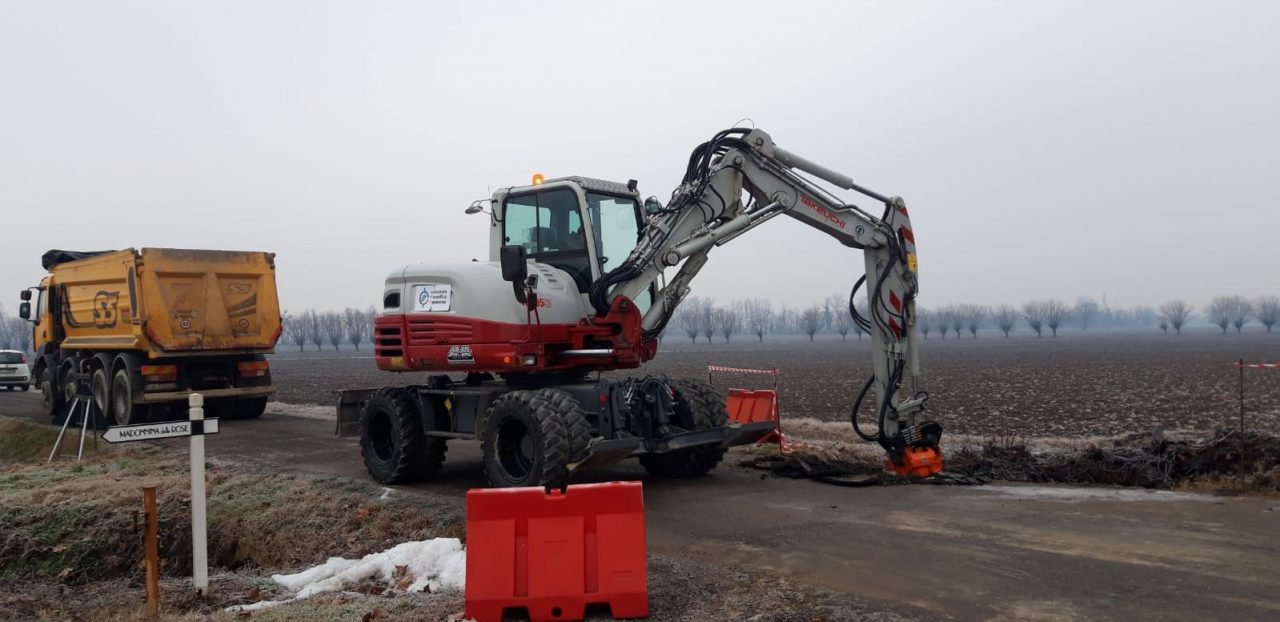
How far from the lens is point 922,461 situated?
10.2m

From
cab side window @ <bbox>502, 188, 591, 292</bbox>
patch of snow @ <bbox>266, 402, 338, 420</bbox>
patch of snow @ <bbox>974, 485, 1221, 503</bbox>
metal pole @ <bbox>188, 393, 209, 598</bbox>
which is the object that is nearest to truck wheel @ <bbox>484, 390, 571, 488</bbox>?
cab side window @ <bbox>502, 188, 591, 292</bbox>

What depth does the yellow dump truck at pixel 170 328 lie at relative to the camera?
17547 mm

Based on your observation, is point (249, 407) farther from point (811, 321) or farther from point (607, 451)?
point (811, 321)

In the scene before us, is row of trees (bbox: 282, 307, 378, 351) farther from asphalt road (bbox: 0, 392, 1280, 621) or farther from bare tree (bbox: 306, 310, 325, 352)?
asphalt road (bbox: 0, 392, 1280, 621)

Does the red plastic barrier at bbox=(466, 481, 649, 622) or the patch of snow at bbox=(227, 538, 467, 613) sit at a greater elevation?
the red plastic barrier at bbox=(466, 481, 649, 622)

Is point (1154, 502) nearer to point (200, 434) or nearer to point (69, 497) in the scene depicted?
Answer: point (200, 434)

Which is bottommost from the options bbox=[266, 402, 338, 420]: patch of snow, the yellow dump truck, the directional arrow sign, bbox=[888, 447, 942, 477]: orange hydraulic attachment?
bbox=[266, 402, 338, 420]: patch of snow

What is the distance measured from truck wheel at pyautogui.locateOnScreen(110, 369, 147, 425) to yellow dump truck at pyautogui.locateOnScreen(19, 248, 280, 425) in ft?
0.07

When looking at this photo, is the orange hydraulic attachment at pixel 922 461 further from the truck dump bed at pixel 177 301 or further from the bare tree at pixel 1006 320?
the bare tree at pixel 1006 320

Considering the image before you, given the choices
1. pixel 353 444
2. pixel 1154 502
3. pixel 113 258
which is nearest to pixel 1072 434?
pixel 1154 502

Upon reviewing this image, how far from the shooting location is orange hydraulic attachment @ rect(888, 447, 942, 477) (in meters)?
10.2

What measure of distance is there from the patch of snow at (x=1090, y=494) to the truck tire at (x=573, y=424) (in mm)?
4304

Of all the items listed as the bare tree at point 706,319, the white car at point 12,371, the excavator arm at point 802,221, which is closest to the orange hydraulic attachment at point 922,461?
the excavator arm at point 802,221

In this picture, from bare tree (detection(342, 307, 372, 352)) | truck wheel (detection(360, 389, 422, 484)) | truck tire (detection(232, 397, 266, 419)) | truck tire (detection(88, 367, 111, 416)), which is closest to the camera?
truck wheel (detection(360, 389, 422, 484))
